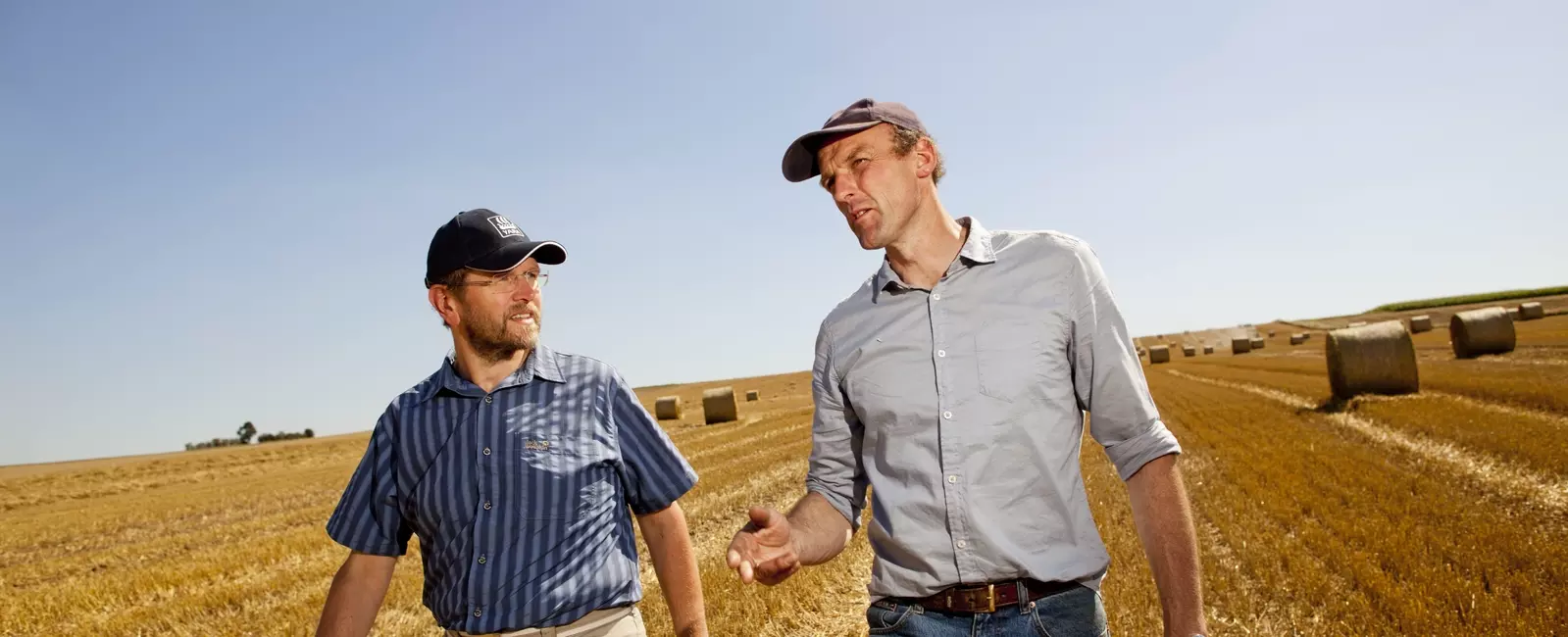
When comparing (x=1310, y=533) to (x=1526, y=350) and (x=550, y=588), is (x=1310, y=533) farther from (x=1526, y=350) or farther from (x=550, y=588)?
(x=1526, y=350)

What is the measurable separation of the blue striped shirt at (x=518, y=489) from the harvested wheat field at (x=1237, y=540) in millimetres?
3698

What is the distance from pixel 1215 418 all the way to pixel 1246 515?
31.6 feet

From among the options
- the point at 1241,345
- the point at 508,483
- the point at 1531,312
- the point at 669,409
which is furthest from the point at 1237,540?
the point at 1241,345

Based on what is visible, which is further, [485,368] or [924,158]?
[485,368]

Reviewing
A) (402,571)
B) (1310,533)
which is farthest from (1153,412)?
(402,571)

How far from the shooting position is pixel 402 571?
9.80 metres

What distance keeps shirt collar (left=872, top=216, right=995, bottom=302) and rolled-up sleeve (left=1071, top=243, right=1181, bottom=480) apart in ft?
0.83

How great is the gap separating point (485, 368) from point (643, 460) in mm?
689

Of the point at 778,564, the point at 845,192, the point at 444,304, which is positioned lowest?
the point at 778,564

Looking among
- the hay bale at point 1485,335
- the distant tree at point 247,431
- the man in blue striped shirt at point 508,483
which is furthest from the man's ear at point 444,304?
the distant tree at point 247,431

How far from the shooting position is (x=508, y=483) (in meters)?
3.36

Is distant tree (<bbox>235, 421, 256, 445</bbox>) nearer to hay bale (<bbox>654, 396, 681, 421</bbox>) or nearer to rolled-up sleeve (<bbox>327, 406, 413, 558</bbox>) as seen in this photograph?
Answer: hay bale (<bbox>654, 396, 681, 421</bbox>)

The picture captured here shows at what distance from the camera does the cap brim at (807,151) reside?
282 centimetres

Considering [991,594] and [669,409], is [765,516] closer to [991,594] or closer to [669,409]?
[991,594]
